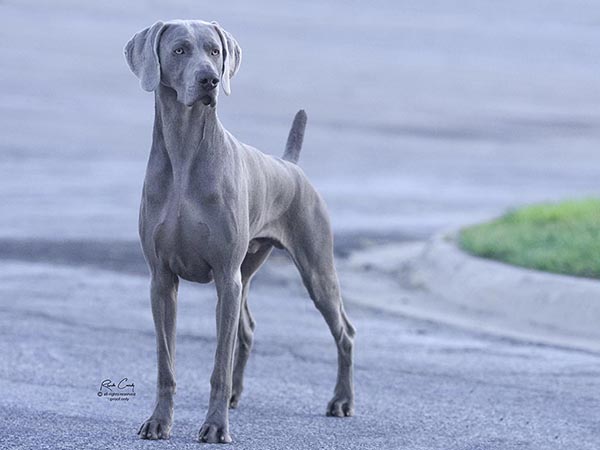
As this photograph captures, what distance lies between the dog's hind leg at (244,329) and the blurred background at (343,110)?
517cm

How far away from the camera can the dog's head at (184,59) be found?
608cm

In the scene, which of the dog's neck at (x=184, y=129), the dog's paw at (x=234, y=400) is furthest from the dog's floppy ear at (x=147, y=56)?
the dog's paw at (x=234, y=400)

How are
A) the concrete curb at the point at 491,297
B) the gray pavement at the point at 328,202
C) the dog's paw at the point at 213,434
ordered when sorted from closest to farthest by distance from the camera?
the dog's paw at the point at 213,434 → the gray pavement at the point at 328,202 → the concrete curb at the point at 491,297

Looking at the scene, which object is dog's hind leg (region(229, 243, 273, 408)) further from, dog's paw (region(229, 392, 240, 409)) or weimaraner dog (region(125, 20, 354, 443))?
weimaraner dog (region(125, 20, 354, 443))

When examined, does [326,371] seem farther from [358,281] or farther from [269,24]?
[269,24]

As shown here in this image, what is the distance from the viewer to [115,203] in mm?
14414

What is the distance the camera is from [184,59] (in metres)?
6.15

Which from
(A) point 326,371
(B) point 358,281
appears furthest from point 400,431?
(B) point 358,281

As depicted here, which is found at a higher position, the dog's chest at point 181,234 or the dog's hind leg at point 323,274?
the dog's chest at point 181,234

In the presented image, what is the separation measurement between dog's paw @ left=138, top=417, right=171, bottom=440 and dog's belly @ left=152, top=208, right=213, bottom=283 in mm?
649

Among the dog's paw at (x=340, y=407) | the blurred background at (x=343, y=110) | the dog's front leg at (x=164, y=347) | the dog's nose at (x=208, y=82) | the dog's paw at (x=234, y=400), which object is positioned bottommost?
the blurred background at (x=343, y=110)

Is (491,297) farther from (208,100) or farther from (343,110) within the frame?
(343,110)

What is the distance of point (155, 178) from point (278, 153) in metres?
11.4
